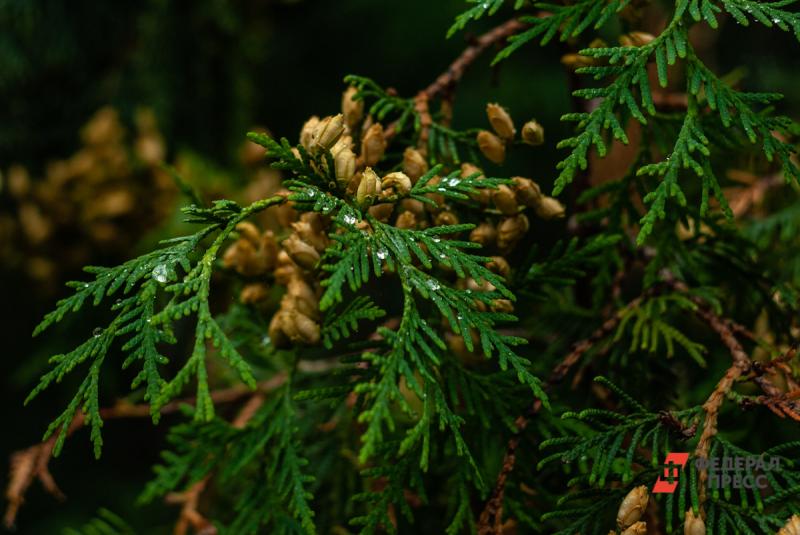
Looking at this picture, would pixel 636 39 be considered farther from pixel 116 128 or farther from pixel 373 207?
pixel 116 128

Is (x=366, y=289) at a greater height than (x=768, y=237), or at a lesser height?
greater

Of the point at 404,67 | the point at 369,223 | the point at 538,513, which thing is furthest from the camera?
the point at 404,67

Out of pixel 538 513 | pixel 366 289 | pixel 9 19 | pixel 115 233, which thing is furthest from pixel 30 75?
pixel 538 513

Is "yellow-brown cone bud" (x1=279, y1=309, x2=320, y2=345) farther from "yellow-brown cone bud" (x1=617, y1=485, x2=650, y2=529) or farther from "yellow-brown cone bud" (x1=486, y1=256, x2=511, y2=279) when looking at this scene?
"yellow-brown cone bud" (x1=617, y1=485, x2=650, y2=529)

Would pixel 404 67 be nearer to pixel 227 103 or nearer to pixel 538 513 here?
pixel 227 103

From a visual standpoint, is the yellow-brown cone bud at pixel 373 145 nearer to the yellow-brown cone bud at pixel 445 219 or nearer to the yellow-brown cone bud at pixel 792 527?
the yellow-brown cone bud at pixel 445 219
